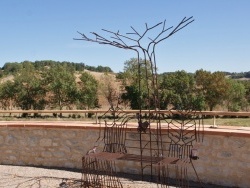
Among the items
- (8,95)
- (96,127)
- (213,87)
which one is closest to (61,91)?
(8,95)

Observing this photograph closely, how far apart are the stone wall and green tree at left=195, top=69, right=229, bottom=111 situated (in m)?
20.7

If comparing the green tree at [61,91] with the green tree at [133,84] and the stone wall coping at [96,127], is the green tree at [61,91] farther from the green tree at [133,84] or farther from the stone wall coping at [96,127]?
the stone wall coping at [96,127]

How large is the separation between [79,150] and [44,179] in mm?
912

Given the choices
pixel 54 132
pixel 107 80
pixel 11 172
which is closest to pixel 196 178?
pixel 54 132

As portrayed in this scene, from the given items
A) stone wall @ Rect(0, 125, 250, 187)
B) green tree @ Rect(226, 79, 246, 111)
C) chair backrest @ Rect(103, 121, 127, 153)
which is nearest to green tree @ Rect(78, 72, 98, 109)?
green tree @ Rect(226, 79, 246, 111)

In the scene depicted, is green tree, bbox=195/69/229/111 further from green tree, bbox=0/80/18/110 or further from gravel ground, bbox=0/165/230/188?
gravel ground, bbox=0/165/230/188

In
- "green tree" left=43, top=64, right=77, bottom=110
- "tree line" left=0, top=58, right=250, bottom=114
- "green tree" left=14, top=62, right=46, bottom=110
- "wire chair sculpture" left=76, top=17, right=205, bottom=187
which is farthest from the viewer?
"green tree" left=14, top=62, right=46, bottom=110

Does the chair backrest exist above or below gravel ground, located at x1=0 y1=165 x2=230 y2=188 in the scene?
above

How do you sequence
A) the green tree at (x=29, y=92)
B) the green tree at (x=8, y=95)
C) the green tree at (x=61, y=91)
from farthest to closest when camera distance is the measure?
the green tree at (x=8, y=95)
the green tree at (x=29, y=92)
the green tree at (x=61, y=91)

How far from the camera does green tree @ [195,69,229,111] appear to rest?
87.9 ft

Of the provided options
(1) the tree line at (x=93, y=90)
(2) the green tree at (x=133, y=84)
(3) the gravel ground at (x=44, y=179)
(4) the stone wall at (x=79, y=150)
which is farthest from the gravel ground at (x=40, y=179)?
(1) the tree line at (x=93, y=90)

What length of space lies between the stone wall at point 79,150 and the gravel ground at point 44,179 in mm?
211

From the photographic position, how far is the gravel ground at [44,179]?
20.1ft

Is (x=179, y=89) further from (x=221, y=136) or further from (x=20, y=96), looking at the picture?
(x=221, y=136)
